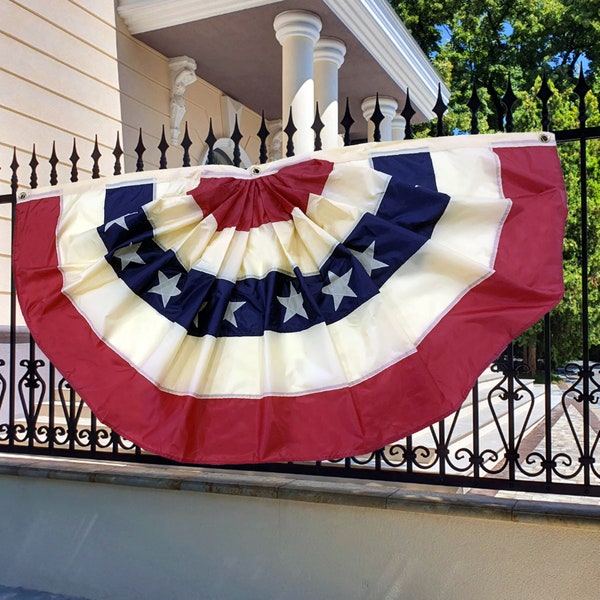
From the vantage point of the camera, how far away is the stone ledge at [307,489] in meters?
2.89

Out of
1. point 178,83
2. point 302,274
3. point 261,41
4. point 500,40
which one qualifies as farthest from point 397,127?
point 500,40

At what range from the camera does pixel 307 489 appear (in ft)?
10.7

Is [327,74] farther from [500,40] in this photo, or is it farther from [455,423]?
[500,40]

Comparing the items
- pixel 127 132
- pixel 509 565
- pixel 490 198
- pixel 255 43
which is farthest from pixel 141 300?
pixel 255 43

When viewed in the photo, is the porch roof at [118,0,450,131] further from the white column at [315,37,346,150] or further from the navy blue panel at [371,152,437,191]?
the navy blue panel at [371,152,437,191]

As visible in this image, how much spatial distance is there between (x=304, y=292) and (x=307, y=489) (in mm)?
983

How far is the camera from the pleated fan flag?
110 inches

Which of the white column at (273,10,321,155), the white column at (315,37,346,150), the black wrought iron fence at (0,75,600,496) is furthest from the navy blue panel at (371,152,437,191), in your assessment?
the white column at (315,37,346,150)

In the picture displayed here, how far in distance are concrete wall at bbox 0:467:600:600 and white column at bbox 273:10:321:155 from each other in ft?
15.8

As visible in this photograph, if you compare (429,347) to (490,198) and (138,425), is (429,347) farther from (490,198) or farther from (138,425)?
(138,425)

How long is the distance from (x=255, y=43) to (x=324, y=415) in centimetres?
689

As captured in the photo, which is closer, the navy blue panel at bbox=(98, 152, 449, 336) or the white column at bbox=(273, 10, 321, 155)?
the navy blue panel at bbox=(98, 152, 449, 336)

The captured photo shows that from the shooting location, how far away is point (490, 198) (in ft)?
9.38

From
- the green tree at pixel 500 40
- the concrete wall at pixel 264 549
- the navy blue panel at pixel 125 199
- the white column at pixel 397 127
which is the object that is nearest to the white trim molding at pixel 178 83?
the white column at pixel 397 127
